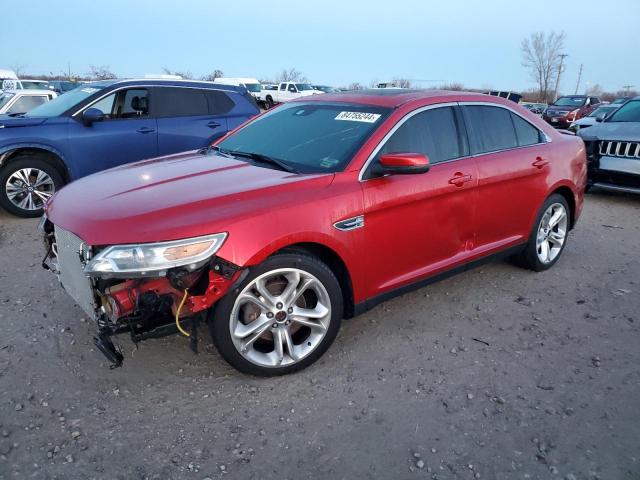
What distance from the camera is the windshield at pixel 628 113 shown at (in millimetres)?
8320

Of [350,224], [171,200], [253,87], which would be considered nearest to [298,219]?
[350,224]

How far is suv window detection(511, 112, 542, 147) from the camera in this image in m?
A: 4.36

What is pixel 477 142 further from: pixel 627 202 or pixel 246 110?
pixel 627 202

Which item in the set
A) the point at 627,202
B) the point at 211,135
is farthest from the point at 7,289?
the point at 627,202

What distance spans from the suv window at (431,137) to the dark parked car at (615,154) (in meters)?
4.93

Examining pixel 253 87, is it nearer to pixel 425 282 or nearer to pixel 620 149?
pixel 620 149

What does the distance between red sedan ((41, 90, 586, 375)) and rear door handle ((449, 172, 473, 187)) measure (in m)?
0.01

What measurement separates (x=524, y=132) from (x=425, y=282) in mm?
1785

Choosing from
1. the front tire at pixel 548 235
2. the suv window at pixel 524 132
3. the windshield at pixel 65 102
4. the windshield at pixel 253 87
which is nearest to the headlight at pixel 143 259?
the suv window at pixel 524 132

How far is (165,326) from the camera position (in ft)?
8.70

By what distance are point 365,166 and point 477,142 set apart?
4.17ft

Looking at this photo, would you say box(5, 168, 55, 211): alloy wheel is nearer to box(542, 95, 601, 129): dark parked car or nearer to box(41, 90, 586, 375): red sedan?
box(41, 90, 586, 375): red sedan

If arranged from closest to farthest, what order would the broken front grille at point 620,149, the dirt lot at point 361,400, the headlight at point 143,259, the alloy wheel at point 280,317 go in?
the dirt lot at point 361,400 < the headlight at point 143,259 < the alloy wheel at point 280,317 < the broken front grille at point 620,149

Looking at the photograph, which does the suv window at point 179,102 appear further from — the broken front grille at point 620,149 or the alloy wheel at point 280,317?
the broken front grille at point 620,149
